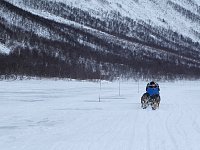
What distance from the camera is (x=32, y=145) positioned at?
35.0ft

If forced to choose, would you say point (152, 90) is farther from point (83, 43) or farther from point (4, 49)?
point (83, 43)

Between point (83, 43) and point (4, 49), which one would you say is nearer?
point (4, 49)

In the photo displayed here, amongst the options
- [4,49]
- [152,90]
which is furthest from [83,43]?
[152,90]

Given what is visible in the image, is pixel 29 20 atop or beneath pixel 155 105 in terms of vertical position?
atop

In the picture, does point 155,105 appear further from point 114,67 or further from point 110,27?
point 110,27

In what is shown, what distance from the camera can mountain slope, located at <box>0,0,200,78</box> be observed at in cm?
8469

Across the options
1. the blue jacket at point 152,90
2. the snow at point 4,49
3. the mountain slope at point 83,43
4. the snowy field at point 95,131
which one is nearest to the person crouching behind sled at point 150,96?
the blue jacket at point 152,90

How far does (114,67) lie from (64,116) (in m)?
92.2

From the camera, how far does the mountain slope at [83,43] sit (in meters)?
84.7

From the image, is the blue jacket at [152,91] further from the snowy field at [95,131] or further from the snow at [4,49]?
the snow at [4,49]

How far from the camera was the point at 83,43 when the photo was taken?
123 meters

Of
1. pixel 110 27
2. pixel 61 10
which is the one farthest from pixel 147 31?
pixel 61 10

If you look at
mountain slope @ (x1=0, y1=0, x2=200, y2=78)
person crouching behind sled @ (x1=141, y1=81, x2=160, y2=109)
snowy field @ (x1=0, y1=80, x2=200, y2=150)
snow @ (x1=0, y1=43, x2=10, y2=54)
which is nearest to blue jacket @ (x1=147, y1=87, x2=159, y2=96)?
person crouching behind sled @ (x1=141, y1=81, x2=160, y2=109)

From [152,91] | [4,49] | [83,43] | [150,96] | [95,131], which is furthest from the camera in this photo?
[83,43]
